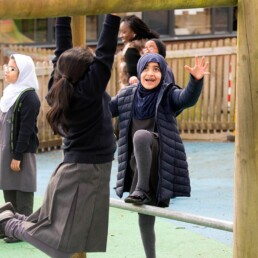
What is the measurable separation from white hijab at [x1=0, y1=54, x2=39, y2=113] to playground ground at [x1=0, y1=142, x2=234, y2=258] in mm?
1078

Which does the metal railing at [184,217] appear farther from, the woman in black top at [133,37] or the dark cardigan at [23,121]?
the woman in black top at [133,37]

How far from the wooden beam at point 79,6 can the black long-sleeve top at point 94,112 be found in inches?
14.6

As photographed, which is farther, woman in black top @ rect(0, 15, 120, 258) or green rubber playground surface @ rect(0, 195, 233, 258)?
green rubber playground surface @ rect(0, 195, 233, 258)

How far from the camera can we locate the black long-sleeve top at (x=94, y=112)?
4.54m

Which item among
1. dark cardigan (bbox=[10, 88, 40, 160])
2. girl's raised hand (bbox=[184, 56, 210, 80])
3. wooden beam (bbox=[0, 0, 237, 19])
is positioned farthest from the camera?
dark cardigan (bbox=[10, 88, 40, 160])

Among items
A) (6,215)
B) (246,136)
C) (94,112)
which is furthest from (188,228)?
(246,136)

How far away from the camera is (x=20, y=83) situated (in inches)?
264

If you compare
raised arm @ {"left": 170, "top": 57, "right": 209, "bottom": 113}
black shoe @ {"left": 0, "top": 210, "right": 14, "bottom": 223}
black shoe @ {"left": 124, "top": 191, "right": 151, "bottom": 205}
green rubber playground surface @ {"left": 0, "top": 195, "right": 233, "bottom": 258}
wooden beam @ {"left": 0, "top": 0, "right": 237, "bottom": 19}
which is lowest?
green rubber playground surface @ {"left": 0, "top": 195, "right": 233, "bottom": 258}

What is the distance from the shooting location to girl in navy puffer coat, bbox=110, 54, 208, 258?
5.35 metres

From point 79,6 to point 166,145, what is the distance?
156 centimetres

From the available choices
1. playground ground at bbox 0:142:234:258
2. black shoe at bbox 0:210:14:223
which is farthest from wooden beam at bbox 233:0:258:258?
playground ground at bbox 0:142:234:258

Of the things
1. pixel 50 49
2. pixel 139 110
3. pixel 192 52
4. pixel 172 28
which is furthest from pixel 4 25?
pixel 139 110

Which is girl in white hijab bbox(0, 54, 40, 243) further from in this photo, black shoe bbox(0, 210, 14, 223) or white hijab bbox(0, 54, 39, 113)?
black shoe bbox(0, 210, 14, 223)

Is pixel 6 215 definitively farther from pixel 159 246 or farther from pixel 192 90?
pixel 159 246
